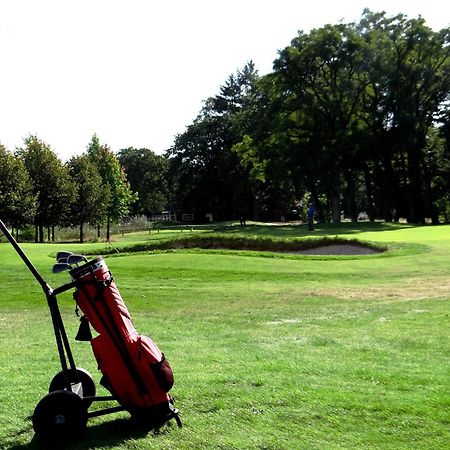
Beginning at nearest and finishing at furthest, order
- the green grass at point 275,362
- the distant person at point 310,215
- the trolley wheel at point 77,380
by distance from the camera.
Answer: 1. the green grass at point 275,362
2. the trolley wheel at point 77,380
3. the distant person at point 310,215

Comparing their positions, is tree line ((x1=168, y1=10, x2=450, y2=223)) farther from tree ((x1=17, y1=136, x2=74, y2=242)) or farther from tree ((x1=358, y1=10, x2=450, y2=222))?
tree ((x1=17, y1=136, x2=74, y2=242))

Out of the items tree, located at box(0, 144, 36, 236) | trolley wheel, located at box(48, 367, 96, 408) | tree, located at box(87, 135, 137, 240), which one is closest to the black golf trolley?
trolley wheel, located at box(48, 367, 96, 408)

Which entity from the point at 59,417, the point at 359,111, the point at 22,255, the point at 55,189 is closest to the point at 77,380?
the point at 59,417

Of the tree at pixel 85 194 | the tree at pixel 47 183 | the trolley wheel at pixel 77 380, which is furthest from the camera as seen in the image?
the tree at pixel 85 194

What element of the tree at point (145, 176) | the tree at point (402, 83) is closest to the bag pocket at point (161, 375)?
the tree at point (402, 83)

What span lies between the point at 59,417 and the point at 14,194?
40447 millimetres

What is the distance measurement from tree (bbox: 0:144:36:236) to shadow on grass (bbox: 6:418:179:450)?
39888 millimetres

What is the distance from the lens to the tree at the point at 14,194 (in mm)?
41969

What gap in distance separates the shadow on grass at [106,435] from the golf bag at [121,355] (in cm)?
12

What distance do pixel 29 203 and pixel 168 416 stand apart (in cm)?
4173

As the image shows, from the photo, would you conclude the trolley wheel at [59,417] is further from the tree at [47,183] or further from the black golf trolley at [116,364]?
the tree at [47,183]

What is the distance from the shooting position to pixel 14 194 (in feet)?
138

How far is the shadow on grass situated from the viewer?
13.4 ft

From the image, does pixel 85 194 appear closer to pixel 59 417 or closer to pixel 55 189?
pixel 55 189
